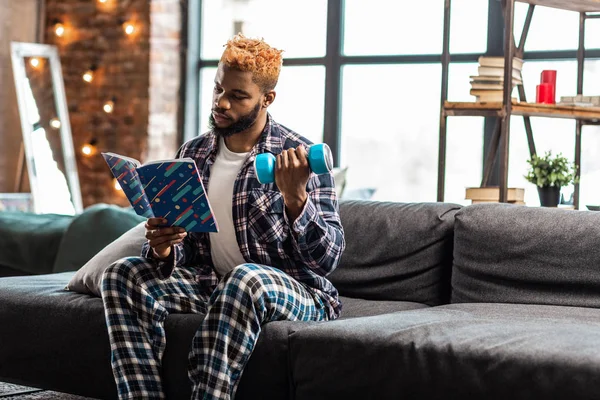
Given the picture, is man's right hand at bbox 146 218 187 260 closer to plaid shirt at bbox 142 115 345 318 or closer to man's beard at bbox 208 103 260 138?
plaid shirt at bbox 142 115 345 318

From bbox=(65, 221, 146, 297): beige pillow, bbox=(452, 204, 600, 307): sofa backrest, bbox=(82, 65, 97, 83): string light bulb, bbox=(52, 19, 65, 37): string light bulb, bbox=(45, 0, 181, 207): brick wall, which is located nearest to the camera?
bbox=(452, 204, 600, 307): sofa backrest

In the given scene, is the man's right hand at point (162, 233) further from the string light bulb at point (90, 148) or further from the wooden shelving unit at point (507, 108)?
the string light bulb at point (90, 148)

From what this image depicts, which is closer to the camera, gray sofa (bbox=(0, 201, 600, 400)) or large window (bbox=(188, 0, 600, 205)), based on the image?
gray sofa (bbox=(0, 201, 600, 400))

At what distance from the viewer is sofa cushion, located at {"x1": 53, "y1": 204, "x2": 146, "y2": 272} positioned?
3.92 metres

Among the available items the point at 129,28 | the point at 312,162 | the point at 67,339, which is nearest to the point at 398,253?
the point at 312,162

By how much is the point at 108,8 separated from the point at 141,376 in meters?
4.39

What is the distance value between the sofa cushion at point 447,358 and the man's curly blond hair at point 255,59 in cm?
72

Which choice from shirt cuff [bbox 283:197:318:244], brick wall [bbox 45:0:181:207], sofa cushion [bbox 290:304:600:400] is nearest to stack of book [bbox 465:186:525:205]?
sofa cushion [bbox 290:304:600:400]

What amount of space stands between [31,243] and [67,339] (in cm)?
139

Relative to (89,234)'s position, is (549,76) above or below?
above

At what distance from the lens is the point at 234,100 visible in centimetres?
258

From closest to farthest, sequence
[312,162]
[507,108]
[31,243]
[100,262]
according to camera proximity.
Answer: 1. [312,162]
2. [100,262]
3. [507,108]
4. [31,243]

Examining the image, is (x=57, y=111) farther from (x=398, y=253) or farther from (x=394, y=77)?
(x=398, y=253)

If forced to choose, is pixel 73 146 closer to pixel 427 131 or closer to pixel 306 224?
pixel 427 131
